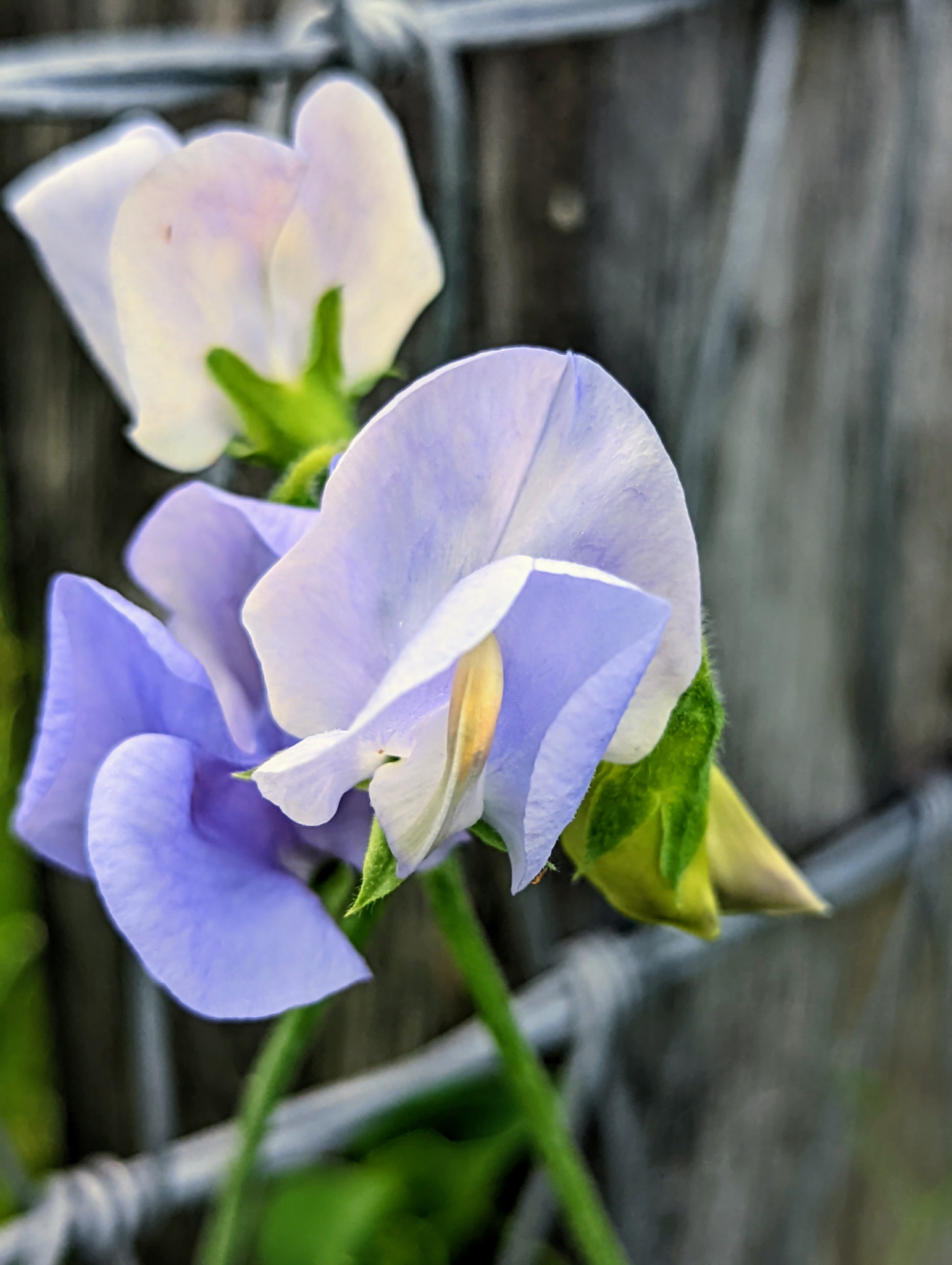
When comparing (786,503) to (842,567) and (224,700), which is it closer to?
(842,567)

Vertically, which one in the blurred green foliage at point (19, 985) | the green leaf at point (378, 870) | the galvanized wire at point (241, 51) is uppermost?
the galvanized wire at point (241, 51)

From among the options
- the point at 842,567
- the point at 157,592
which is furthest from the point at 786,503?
the point at 157,592

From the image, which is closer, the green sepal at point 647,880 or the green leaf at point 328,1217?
the green sepal at point 647,880

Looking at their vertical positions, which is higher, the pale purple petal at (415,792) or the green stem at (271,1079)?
the pale purple petal at (415,792)

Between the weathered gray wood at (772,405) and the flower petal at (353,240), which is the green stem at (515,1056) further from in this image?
the weathered gray wood at (772,405)

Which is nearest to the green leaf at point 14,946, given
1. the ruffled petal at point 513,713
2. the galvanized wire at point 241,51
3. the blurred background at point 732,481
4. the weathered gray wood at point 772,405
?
the blurred background at point 732,481
